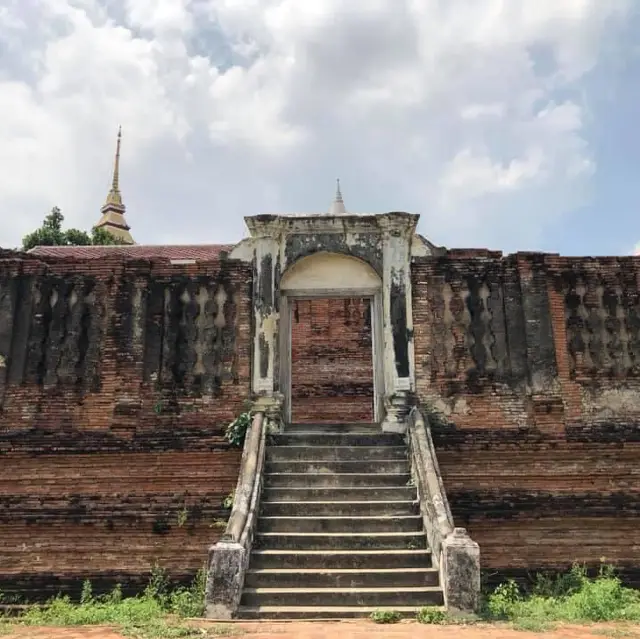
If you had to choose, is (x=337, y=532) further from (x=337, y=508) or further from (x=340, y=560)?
(x=340, y=560)

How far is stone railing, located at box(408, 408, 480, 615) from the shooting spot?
21.9ft

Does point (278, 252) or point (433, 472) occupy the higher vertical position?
point (278, 252)

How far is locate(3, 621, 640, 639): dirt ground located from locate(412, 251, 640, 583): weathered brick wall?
7.73 ft

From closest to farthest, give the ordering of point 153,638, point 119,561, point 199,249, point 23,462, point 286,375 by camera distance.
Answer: point 153,638, point 119,561, point 23,462, point 286,375, point 199,249

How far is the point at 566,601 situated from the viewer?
7871 mm

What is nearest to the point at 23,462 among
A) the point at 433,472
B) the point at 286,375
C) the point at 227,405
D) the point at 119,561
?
the point at 119,561

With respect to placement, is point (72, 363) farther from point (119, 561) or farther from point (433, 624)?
point (433, 624)

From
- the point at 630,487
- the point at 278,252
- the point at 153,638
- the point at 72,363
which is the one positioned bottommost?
the point at 153,638

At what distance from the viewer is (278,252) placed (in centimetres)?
1034

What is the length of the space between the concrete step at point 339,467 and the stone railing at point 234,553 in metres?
0.55

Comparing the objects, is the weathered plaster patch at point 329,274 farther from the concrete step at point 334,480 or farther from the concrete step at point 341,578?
the concrete step at point 341,578

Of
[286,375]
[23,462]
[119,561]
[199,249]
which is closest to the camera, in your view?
[119,561]

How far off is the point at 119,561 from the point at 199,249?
10578 millimetres

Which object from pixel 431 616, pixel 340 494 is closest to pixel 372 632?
pixel 431 616
